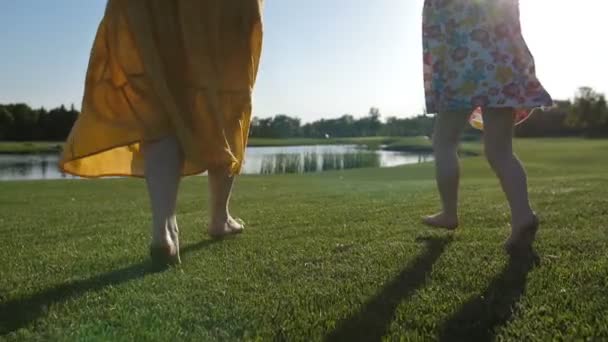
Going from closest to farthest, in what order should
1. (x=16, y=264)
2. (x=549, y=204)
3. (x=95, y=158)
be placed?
(x=16, y=264) → (x=95, y=158) → (x=549, y=204)

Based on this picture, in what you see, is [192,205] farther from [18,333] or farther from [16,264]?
[18,333]

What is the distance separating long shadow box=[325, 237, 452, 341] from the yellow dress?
2.98 ft

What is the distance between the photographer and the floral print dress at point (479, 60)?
2330 millimetres

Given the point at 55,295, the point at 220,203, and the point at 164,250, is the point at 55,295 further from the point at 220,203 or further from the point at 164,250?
the point at 220,203

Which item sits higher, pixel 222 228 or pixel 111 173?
pixel 111 173

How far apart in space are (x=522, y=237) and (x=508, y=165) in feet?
→ 1.01

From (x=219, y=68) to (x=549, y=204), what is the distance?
245 cm

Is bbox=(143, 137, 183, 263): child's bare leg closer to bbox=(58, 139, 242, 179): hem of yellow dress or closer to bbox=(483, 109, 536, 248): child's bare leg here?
bbox=(58, 139, 242, 179): hem of yellow dress

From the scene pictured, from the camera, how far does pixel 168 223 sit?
227cm

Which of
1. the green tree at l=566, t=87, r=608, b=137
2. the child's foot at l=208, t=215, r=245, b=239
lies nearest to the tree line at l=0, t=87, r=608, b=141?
the green tree at l=566, t=87, r=608, b=137

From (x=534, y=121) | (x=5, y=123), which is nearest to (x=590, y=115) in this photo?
(x=534, y=121)

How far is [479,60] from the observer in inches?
94.5

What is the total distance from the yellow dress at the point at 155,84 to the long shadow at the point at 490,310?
1.19 meters

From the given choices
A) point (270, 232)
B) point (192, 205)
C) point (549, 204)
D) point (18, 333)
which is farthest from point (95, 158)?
point (192, 205)
